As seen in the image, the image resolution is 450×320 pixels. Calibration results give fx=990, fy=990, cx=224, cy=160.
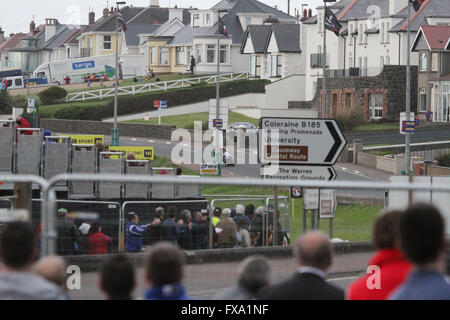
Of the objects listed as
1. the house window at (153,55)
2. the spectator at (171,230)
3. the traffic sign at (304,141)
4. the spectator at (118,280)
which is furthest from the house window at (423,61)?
the spectator at (118,280)

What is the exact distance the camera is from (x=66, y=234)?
8.73m

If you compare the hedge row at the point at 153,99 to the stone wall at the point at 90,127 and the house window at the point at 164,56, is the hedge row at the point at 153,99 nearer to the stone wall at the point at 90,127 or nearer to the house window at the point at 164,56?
the stone wall at the point at 90,127

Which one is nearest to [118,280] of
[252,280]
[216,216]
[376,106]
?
[252,280]

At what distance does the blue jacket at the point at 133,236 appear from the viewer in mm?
10115

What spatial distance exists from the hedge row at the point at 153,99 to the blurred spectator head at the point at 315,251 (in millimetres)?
73222

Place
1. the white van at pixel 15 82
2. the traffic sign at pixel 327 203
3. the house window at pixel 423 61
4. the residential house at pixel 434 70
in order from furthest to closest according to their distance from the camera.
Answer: the white van at pixel 15 82 → the house window at pixel 423 61 → the residential house at pixel 434 70 → the traffic sign at pixel 327 203

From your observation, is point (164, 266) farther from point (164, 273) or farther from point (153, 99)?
point (153, 99)

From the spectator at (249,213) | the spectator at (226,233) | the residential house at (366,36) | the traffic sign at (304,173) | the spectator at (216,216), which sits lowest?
the spectator at (226,233)

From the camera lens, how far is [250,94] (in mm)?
88000

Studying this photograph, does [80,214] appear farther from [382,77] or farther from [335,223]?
[382,77]

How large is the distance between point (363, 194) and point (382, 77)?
64805mm

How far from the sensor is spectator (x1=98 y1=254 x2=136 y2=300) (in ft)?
21.3

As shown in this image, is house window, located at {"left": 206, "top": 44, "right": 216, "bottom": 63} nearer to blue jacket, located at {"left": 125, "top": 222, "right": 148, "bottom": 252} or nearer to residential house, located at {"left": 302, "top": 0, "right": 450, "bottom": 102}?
residential house, located at {"left": 302, "top": 0, "right": 450, "bottom": 102}
